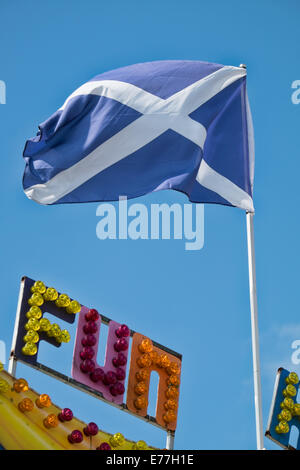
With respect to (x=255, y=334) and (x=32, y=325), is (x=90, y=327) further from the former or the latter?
(x=255, y=334)

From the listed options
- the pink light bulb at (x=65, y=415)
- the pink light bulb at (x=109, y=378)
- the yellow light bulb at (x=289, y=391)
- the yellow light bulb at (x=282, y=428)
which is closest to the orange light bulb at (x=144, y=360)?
the pink light bulb at (x=109, y=378)

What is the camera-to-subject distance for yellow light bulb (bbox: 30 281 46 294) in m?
21.2

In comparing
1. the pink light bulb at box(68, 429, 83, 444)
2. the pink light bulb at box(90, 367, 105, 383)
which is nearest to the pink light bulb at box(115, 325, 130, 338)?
the pink light bulb at box(90, 367, 105, 383)

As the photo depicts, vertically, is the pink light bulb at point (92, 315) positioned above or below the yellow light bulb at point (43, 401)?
above

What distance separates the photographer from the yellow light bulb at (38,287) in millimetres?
21250

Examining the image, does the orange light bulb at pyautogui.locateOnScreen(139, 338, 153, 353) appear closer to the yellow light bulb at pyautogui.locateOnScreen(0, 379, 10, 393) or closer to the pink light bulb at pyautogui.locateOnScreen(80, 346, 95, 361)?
the pink light bulb at pyautogui.locateOnScreen(80, 346, 95, 361)

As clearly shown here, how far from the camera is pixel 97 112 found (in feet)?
66.3

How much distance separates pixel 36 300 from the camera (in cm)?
2112

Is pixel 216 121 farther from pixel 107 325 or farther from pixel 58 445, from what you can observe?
pixel 58 445

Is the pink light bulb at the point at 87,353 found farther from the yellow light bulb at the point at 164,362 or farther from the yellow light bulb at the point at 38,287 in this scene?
the yellow light bulb at the point at 164,362

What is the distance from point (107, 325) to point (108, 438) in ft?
9.05

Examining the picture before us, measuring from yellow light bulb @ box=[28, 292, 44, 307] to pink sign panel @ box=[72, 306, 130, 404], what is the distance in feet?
4.26

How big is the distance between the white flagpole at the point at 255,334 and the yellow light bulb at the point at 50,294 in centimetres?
446
